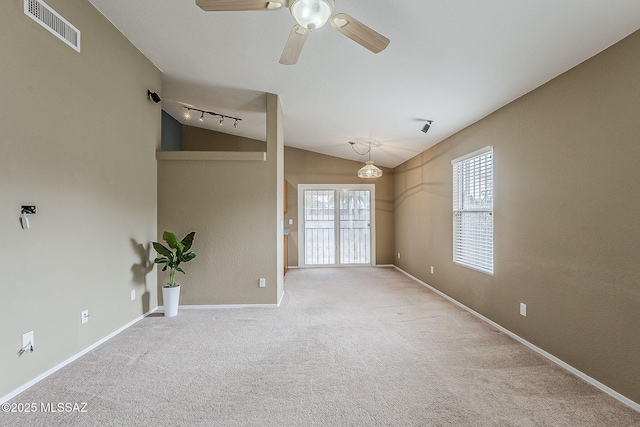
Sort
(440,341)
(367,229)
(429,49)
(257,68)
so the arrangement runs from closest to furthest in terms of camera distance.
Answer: (429,49) < (440,341) < (257,68) < (367,229)

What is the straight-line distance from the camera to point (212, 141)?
21.6 ft

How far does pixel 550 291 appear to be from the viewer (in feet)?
8.66

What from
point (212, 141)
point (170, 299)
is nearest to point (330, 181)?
point (212, 141)

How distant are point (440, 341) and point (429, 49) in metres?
→ 2.71

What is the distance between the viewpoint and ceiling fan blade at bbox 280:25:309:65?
Result: 1869mm

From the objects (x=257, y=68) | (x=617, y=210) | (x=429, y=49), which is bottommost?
(x=617, y=210)

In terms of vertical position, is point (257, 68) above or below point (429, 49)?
above

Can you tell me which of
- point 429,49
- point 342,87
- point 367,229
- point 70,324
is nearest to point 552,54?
point 429,49

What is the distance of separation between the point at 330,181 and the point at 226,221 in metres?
3.61

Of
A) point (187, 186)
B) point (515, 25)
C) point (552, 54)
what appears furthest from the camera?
point (187, 186)

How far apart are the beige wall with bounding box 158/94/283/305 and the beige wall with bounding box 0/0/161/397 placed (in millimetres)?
447

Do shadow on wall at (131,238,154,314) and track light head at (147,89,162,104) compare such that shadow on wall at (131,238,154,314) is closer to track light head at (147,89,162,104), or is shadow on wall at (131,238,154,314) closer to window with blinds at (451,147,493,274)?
track light head at (147,89,162,104)

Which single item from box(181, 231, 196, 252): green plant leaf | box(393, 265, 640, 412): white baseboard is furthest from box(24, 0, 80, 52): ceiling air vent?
box(393, 265, 640, 412): white baseboard

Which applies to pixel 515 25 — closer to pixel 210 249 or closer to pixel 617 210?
pixel 617 210
